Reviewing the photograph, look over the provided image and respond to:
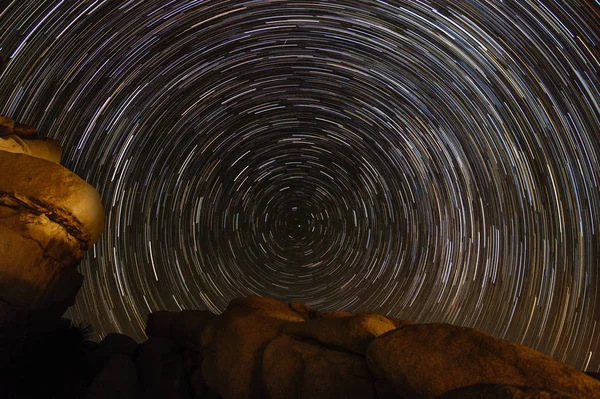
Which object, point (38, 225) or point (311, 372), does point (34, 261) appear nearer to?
point (38, 225)

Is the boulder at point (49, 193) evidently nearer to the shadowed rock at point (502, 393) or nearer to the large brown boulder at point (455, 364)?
the large brown boulder at point (455, 364)

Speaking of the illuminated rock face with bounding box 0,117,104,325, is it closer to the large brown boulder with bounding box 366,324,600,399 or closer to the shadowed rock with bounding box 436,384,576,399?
the large brown boulder with bounding box 366,324,600,399

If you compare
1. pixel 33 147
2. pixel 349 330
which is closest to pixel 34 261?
pixel 33 147

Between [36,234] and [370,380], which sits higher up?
[36,234]

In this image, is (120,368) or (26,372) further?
(120,368)

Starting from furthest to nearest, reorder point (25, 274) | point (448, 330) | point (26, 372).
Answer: point (25, 274) → point (26, 372) → point (448, 330)

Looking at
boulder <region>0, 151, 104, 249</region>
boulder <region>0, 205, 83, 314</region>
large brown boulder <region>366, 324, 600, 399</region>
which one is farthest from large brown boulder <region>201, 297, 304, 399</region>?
boulder <region>0, 151, 104, 249</region>

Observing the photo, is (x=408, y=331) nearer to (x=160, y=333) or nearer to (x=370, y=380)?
(x=370, y=380)

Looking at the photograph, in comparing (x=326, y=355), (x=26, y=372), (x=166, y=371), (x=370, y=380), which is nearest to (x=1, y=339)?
(x=26, y=372)
